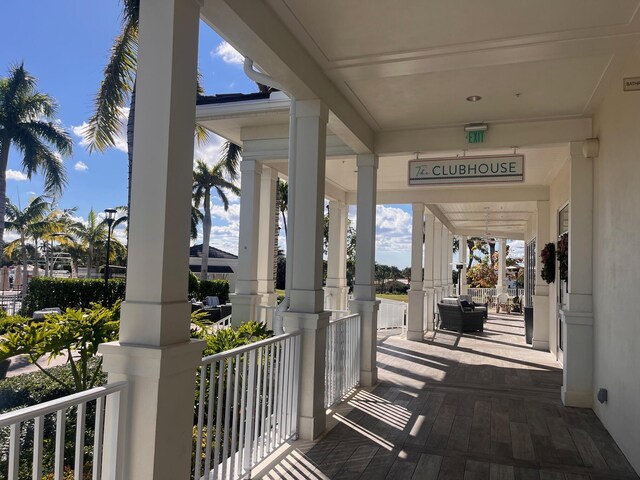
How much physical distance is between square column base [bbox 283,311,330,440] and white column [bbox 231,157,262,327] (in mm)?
3139

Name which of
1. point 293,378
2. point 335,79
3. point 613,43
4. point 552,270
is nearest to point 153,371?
point 293,378

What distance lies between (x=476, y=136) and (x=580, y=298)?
210cm

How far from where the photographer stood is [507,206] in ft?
38.0

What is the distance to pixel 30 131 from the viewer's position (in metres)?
18.4

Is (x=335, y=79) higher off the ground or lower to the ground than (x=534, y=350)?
higher

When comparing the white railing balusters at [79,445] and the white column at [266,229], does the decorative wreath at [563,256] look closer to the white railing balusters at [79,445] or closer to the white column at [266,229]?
the white column at [266,229]

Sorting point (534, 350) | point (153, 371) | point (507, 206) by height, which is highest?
point (507, 206)

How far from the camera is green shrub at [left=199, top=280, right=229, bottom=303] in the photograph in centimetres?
2144

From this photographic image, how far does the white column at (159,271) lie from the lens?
204cm

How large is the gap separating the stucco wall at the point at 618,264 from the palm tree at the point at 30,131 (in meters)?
19.0

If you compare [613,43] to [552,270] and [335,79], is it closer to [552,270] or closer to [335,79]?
[335,79]

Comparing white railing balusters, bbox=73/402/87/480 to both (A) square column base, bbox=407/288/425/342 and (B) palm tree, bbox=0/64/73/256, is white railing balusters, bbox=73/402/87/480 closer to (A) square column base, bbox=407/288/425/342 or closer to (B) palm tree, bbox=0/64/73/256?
(A) square column base, bbox=407/288/425/342

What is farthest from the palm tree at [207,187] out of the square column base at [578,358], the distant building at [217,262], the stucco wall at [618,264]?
the stucco wall at [618,264]

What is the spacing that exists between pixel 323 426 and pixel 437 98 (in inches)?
131
